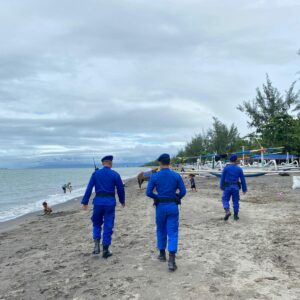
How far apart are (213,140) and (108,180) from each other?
6255 centimetres

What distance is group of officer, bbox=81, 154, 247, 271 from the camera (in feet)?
Answer: 20.7

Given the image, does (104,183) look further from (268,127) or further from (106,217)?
(268,127)

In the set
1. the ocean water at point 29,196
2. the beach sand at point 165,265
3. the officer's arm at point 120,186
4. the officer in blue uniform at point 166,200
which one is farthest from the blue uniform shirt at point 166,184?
the ocean water at point 29,196

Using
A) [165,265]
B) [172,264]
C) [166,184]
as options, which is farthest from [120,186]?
[172,264]

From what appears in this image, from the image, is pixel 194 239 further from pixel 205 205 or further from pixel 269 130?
pixel 269 130

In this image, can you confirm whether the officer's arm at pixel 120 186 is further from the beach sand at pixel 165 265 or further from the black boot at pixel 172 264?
the black boot at pixel 172 264

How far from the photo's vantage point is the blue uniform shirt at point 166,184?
638 centimetres

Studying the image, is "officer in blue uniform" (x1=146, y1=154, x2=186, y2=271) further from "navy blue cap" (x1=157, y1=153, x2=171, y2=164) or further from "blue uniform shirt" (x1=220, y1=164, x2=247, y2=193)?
"blue uniform shirt" (x1=220, y1=164, x2=247, y2=193)

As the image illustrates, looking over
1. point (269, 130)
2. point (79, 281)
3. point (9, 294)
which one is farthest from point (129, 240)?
point (269, 130)

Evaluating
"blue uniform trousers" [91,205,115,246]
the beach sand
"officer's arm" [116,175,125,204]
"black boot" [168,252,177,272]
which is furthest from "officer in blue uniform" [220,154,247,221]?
"black boot" [168,252,177,272]

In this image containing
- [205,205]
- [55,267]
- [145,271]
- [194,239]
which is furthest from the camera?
[205,205]

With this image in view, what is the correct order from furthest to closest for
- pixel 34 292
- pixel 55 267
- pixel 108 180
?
pixel 108 180 → pixel 55 267 → pixel 34 292

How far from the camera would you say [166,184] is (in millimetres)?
6402

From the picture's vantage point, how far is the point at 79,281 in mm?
5762
